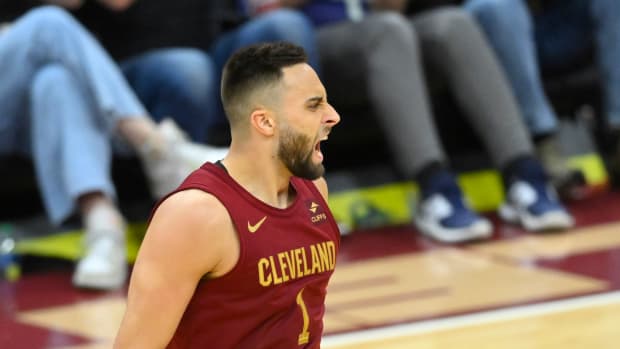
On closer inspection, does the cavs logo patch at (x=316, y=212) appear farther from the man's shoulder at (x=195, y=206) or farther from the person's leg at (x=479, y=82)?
the person's leg at (x=479, y=82)

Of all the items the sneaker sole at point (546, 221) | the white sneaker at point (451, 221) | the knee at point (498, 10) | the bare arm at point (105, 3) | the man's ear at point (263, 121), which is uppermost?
the bare arm at point (105, 3)

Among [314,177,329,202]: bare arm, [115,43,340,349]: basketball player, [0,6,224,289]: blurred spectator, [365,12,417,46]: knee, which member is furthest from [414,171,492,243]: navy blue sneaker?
[115,43,340,349]: basketball player

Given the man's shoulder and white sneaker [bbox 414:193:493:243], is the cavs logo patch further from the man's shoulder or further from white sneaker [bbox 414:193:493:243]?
white sneaker [bbox 414:193:493:243]

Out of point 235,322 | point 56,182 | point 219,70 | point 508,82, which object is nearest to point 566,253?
point 508,82

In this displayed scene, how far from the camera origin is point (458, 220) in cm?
295

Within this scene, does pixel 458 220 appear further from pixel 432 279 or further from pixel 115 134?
pixel 115 134

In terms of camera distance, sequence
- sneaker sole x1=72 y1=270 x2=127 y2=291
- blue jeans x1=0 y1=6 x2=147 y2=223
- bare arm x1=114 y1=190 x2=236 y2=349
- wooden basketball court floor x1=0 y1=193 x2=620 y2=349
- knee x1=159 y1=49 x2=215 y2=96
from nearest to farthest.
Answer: bare arm x1=114 y1=190 x2=236 y2=349 < wooden basketball court floor x1=0 y1=193 x2=620 y2=349 < sneaker sole x1=72 y1=270 x2=127 y2=291 < blue jeans x1=0 y1=6 x2=147 y2=223 < knee x1=159 y1=49 x2=215 y2=96

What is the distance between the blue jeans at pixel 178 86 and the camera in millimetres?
2881

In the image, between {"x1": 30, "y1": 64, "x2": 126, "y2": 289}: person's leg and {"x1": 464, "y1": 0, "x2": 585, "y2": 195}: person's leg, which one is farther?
{"x1": 464, "y1": 0, "x2": 585, "y2": 195}: person's leg

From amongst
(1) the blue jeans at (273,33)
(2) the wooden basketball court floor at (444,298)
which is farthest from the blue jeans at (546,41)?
(1) the blue jeans at (273,33)

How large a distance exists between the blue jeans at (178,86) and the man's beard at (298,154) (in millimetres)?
1481

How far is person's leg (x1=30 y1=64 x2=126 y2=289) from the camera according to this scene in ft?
8.49

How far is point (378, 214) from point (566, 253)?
0.77 metres

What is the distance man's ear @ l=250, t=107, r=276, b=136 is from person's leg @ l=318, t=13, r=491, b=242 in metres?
1.61
